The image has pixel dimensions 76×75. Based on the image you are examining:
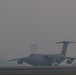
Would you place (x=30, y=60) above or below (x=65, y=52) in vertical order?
below

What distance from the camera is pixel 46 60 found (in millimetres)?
43125
